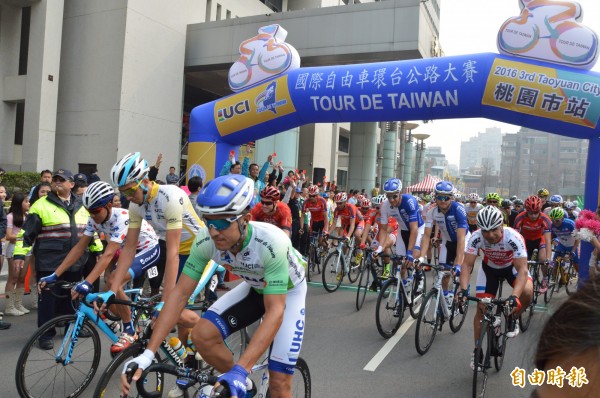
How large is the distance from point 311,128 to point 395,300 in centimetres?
2407

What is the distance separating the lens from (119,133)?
17.7 metres

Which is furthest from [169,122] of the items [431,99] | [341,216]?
[431,99]

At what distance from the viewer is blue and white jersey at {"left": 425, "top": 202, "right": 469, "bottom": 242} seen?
688 cm

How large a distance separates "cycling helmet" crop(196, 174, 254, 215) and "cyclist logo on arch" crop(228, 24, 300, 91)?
29.0 ft

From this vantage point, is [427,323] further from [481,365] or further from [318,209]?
[318,209]

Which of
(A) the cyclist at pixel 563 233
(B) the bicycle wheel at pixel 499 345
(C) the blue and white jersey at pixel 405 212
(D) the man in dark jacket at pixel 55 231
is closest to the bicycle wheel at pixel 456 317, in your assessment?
(B) the bicycle wheel at pixel 499 345

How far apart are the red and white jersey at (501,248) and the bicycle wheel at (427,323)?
0.92m

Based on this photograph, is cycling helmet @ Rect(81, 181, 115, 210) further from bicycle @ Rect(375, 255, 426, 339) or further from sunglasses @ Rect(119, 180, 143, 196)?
bicycle @ Rect(375, 255, 426, 339)

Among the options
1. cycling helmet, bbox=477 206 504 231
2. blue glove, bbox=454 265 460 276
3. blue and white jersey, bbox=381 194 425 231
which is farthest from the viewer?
blue and white jersey, bbox=381 194 425 231

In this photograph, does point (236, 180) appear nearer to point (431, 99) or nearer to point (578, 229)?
point (578, 229)

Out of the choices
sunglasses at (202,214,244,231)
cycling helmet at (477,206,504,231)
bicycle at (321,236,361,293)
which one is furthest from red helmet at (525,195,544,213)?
sunglasses at (202,214,244,231)

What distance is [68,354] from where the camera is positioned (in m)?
3.93

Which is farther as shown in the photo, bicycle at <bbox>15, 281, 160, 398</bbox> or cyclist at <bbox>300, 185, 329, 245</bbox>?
cyclist at <bbox>300, 185, 329, 245</bbox>

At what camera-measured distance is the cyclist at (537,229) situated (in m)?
8.03
